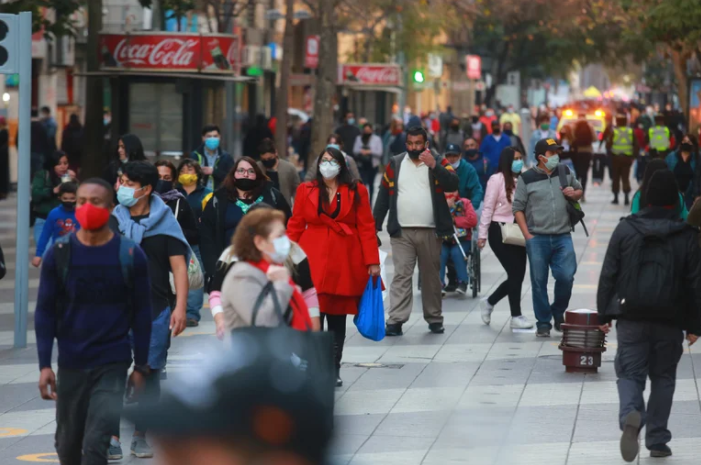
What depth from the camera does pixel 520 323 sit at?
12.7 m

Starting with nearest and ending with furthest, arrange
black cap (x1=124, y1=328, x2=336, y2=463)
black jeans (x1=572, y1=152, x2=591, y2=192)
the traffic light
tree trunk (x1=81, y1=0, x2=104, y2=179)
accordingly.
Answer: black cap (x1=124, y1=328, x2=336, y2=463)
the traffic light
tree trunk (x1=81, y1=0, x2=104, y2=179)
black jeans (x1=572, y1=152, x2=591, y2=192)

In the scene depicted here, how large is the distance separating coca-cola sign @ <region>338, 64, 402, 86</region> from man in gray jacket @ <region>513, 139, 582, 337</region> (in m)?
32.9

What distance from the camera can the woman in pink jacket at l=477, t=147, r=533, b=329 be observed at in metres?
Result: 12.7

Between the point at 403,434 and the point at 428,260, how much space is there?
164 inches

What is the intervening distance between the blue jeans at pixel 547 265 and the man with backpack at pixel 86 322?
641 cm

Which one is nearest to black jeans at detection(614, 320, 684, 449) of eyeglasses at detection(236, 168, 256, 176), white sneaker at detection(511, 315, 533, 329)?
eyeglasses at detection(236, 168, 256, 176)

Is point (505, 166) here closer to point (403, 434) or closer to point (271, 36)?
point (403, 434)

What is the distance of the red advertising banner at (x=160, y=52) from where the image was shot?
2398 centimetres

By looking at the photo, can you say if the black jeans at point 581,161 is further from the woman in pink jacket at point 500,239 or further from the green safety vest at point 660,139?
the woman in pink jacket at point 500,239

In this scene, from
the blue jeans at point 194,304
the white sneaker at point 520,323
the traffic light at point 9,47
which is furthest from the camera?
the blue jeans at point 194,304

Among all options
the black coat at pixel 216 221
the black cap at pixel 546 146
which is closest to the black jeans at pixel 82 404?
the black coat at pixel 216 221

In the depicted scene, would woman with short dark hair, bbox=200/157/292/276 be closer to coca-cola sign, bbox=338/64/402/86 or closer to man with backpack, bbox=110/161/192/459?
man with backpack, bbox=110/161/192/459

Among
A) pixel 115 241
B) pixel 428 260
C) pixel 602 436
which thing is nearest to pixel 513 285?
pixel 428 260

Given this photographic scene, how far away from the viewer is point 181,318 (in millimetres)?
7562
